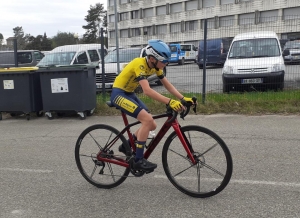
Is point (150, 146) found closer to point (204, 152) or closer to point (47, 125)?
point (204, 152)

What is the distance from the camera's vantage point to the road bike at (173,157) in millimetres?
→ 3714

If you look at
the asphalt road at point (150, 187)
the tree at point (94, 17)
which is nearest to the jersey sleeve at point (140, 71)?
the asphalt road at point (150, 187)

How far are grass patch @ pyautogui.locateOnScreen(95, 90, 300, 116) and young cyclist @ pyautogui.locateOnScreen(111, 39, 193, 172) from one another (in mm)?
4695

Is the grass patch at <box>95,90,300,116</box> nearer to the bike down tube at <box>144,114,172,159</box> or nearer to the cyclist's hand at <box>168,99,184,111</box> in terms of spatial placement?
the bike down tube at <box>144,114,172,159</box>

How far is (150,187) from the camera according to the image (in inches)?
165

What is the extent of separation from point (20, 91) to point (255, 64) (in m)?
6.58

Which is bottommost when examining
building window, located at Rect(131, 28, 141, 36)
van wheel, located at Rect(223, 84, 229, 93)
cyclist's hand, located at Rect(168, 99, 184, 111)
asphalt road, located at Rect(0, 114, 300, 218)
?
asphalt road, located at Rect(0, 114, 300, 218)

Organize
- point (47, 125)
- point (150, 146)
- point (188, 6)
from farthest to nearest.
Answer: point (188, 6) < point (47, 125) < point (150, 146)

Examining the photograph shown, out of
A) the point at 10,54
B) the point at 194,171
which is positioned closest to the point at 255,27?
the point at 194,171

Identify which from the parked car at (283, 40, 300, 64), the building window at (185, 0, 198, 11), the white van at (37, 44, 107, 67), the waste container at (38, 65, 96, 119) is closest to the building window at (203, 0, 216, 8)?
the building window at (185, 0, 198, 11)

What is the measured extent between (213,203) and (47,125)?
5.53 m

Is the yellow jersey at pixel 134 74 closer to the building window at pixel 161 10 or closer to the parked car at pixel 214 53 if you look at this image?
the parked car at pixel 214 53

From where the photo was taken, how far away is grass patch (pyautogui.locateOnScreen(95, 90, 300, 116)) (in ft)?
27.0

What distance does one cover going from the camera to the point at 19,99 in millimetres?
8812
